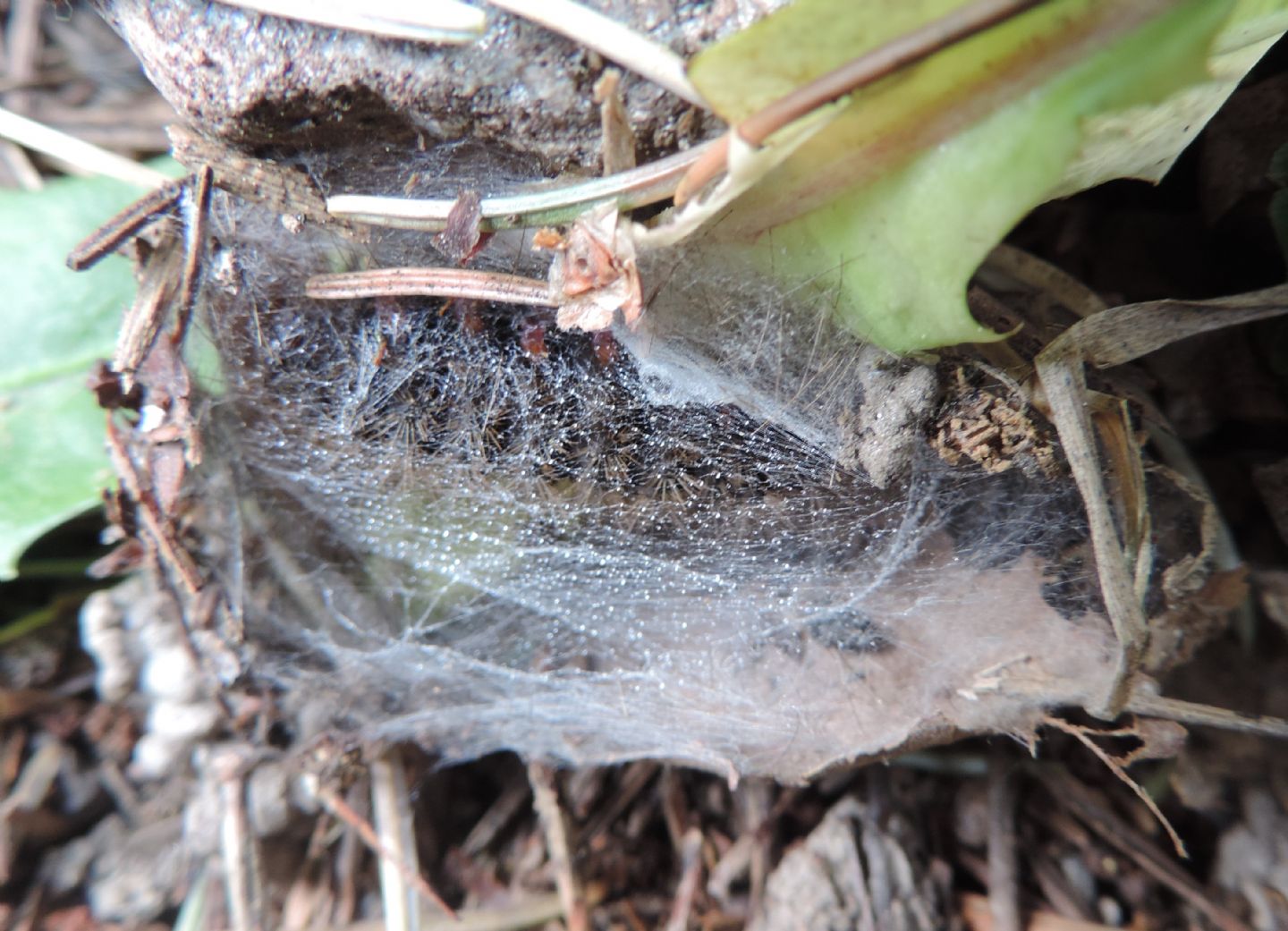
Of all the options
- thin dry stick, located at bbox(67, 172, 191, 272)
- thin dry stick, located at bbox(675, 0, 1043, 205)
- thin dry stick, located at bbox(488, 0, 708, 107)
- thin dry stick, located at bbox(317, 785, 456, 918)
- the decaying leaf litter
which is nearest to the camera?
thin dry stick, located at bbox(675, 0, 1043, 205)

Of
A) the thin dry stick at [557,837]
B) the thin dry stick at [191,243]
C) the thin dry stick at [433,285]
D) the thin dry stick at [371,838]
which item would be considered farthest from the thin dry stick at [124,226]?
the thin dry stick at [557,837]

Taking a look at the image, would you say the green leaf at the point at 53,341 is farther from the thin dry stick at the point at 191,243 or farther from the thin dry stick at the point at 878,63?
the thin dry stick at the point at 878,63

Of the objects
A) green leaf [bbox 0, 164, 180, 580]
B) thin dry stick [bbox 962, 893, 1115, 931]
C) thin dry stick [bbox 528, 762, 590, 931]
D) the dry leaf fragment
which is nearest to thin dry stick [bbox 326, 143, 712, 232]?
the dry leaf fragment

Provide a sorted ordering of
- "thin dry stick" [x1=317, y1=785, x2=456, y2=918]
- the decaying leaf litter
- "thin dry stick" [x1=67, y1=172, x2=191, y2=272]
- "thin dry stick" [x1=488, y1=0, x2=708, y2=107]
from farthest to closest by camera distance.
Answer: "thin dry stick" [x1=317, y1=785, x2=456, y2=918] < "thin dry stick" [x1=67, y1=172, x2=191, y2=272] < the decaying leaf litter < "thin dry stick" [x1=488, y1=0, x2=708, y2=107]

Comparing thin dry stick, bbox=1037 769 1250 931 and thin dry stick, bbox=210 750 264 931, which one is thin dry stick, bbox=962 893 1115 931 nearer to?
thin dry stick, bbox=1037 769 1250 931

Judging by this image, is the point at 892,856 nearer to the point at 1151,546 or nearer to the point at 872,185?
the point at 1151,546

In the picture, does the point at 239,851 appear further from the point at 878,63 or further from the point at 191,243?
the point at 878,63
